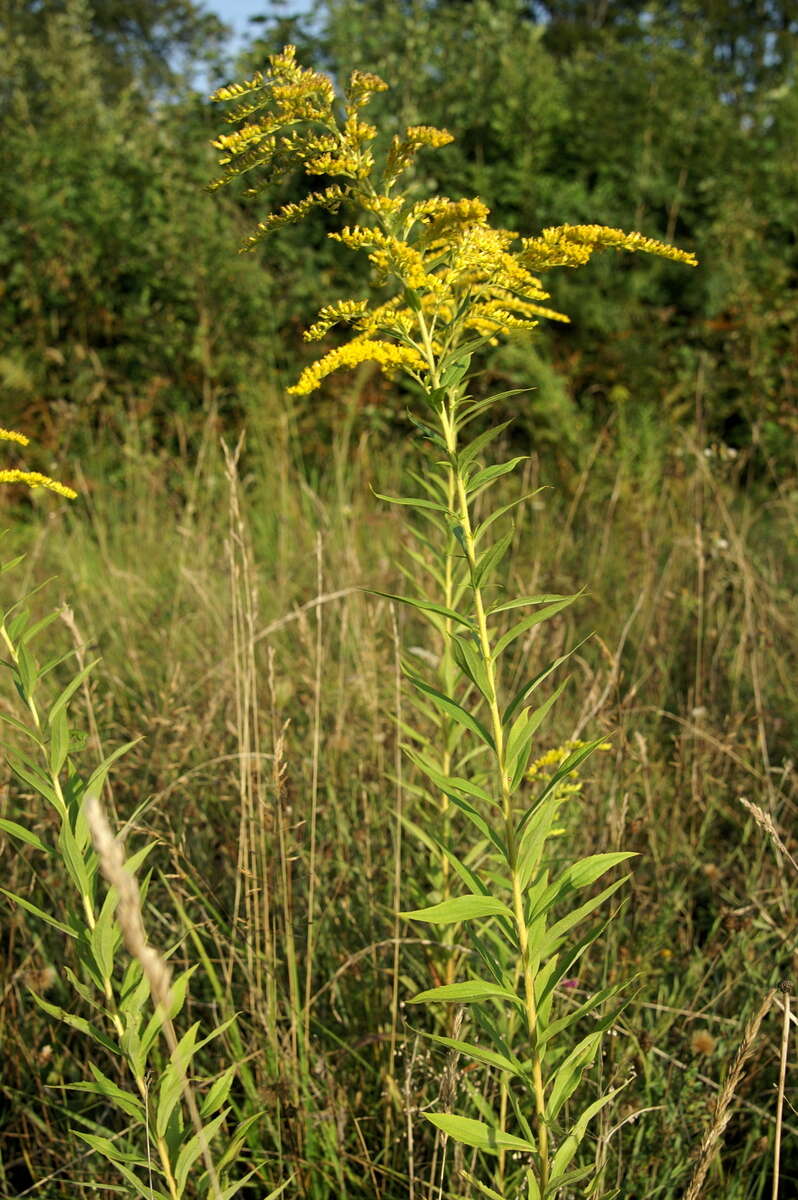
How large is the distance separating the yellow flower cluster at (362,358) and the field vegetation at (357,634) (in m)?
0.15

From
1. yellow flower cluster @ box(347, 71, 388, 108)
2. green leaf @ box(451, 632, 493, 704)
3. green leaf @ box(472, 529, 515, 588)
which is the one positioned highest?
yellow flower cluster @ box(347, 71, 388, 108)

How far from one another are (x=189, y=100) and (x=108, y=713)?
420 centimetres

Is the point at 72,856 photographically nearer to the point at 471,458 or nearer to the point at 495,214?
the point at 471,458

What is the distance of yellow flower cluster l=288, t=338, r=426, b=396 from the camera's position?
1123 millimetres

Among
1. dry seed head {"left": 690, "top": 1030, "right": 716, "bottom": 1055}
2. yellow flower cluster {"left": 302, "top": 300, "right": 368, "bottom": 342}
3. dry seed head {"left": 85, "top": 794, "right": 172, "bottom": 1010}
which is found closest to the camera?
dry seed head {"left": 85, "top": 794, "right": 172, "bottom": 1010}

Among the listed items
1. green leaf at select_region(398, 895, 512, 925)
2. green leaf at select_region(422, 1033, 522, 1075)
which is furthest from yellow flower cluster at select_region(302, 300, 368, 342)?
green leaf at select_region(422, 1033, 522, 1075)

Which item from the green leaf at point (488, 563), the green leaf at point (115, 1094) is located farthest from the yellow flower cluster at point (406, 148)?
the green leaf at point (115, 1094)

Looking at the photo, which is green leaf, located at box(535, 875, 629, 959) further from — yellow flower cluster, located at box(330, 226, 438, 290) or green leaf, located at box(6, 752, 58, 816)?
yellow flower cluster, located at box(330, 226, 438, 290)

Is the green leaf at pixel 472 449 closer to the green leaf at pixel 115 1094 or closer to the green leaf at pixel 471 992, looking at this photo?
the green leaf at pixel 471 992

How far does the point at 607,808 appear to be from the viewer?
231 centimetres

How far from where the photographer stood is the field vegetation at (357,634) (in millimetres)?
1614

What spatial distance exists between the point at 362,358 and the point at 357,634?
1.52 m

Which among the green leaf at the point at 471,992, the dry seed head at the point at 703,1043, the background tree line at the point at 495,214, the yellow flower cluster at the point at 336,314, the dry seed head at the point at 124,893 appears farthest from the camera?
the background tree line at the point at 495,214

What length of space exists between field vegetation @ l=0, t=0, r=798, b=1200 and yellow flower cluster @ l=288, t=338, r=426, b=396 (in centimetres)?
15
